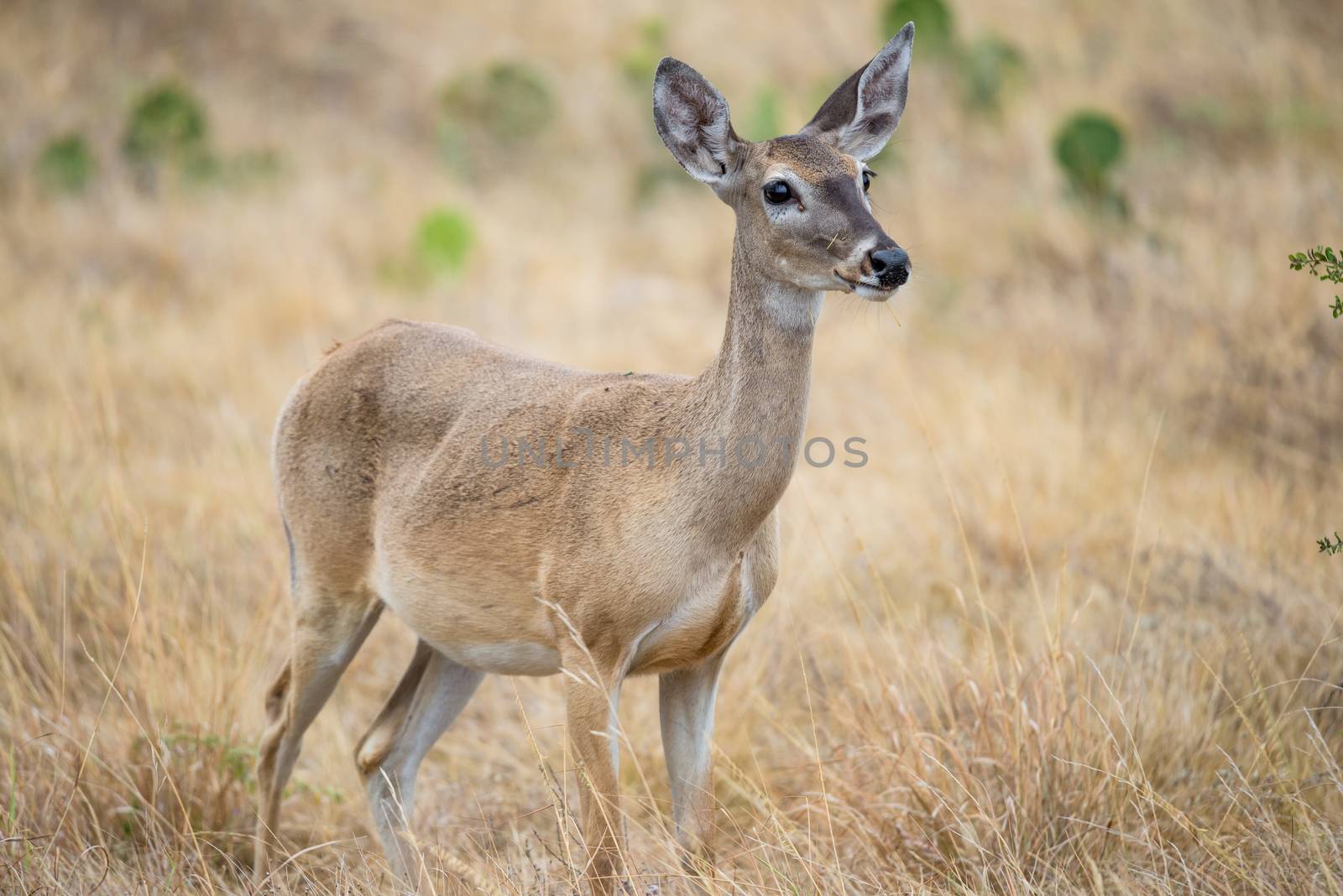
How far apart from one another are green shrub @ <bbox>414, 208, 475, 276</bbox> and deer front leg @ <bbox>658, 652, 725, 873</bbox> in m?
7.81

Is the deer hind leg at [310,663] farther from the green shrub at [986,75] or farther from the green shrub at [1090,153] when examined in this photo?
the green shrub at [986,75]

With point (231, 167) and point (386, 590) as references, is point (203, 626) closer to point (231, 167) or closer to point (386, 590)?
point (386, 590)

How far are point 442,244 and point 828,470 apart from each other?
16.9ft

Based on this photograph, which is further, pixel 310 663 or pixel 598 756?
pixel 310 663

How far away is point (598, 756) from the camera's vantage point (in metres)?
3.47

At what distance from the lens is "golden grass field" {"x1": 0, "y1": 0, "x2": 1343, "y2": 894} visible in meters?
3.73

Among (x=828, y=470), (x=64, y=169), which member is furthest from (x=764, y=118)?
(x=64, y=169)

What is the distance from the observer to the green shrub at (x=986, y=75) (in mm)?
12477

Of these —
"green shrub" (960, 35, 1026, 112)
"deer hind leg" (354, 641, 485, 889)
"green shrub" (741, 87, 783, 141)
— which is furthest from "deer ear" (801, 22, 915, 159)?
"green shrub" (960, 35, 1026, 112)

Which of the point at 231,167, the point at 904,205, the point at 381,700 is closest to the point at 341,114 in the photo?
the point at 231,167

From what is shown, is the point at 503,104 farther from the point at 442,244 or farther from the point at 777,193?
the point at 777,193

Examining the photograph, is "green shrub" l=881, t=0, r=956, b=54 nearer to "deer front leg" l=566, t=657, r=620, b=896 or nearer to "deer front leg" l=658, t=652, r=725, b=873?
"deer front leg" l=658, t=652, r=725, b=873

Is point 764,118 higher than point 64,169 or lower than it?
higher

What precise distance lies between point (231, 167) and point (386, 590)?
10185mm
